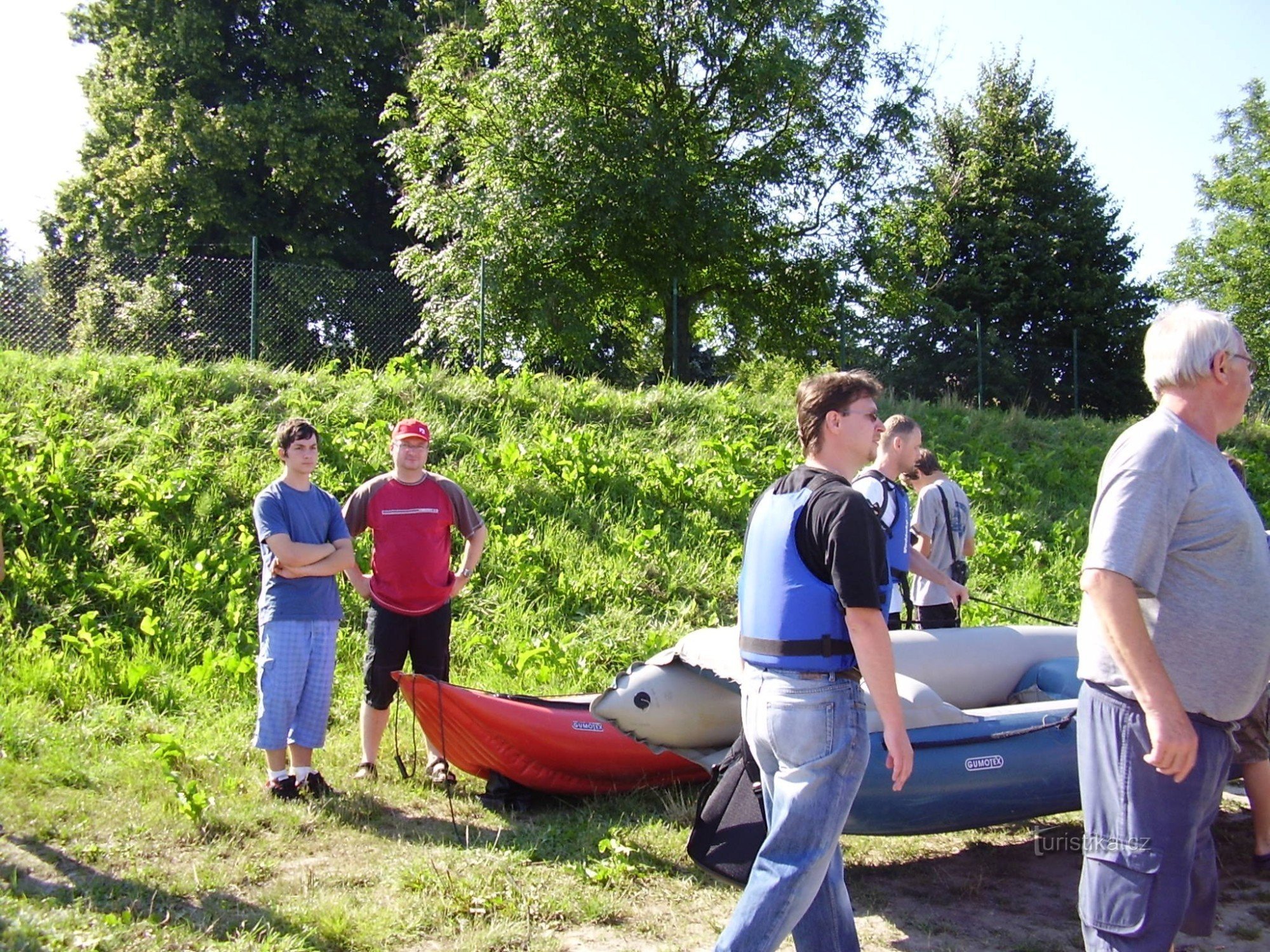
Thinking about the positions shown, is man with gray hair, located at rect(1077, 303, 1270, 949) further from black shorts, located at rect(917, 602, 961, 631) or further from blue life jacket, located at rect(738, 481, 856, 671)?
black shorts, located at rect(917, 602, 961, 631)

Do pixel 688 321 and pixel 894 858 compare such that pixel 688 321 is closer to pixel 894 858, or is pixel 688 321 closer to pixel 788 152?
pixel 788 152

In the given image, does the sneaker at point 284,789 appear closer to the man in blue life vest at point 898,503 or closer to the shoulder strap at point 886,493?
the man in blue life vest at point 898,503

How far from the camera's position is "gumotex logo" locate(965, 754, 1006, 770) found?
4262 mm

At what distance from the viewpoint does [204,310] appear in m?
12.8

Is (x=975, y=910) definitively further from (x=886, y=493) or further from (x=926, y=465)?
(x=926, y=465)

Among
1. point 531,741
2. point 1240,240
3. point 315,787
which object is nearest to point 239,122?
point 315,787

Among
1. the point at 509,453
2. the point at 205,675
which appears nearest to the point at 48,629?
the point at 205,675

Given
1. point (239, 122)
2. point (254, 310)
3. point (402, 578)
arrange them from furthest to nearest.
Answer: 1. point (239, 122)
2. point (254, 310)
3. point (402, 578)

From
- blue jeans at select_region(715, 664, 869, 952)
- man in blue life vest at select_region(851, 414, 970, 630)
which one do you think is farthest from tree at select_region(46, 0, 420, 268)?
blue jeans at select_region(715, 664, 869, 952)

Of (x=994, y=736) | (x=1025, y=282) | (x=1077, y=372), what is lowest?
(x=994, y=736)

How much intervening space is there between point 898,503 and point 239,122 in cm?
1886

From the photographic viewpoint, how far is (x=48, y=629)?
7.16 metres

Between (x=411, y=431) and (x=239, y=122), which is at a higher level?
(x=239, y=122)

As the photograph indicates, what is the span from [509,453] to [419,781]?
15.3ft
